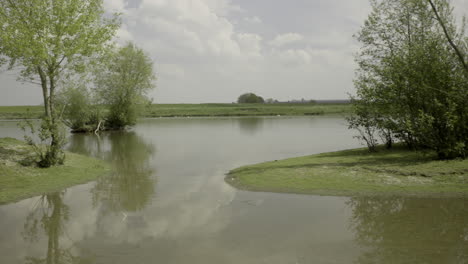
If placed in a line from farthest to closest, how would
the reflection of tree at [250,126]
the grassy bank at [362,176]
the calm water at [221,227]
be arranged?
the reflection of tree at [250,126] < the grassy bank at [362,176] < the calm water at [221,227]

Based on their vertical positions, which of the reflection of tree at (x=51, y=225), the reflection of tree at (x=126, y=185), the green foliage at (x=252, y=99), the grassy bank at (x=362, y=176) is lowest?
the reflection of tree at (x=51, y=225)

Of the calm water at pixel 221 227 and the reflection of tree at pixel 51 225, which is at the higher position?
the calm water at pixel 221 227

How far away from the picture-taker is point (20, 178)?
15.6m

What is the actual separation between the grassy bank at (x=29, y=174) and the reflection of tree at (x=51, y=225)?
3.99ft

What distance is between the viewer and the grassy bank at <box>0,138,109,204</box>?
46.5 feet

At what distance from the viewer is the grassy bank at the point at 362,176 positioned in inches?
505

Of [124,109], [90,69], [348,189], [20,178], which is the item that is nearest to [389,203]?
[348,189]

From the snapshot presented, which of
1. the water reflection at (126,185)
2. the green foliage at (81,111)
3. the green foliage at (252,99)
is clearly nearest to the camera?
the water reflection at (126,185)

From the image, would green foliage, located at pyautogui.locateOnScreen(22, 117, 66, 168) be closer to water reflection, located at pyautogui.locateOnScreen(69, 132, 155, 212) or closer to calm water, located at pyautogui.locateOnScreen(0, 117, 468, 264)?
water reflection, located at pyautogui.locateOnScreen(69, 132, 155, 212)

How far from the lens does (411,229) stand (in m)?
9.19

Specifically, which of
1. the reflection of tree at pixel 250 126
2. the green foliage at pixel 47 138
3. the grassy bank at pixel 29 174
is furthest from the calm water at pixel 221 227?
the reflection of tree at pixel 250 126

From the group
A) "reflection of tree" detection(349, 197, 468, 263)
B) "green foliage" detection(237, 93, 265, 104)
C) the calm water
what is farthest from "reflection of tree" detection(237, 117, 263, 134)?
"green foliage" detection(237, 93, 265, 104)

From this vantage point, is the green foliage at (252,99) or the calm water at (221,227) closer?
the calm water at (221,227)

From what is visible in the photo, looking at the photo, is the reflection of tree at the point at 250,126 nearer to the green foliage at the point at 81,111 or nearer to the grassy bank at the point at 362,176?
the green foliage at the point at 81,111
